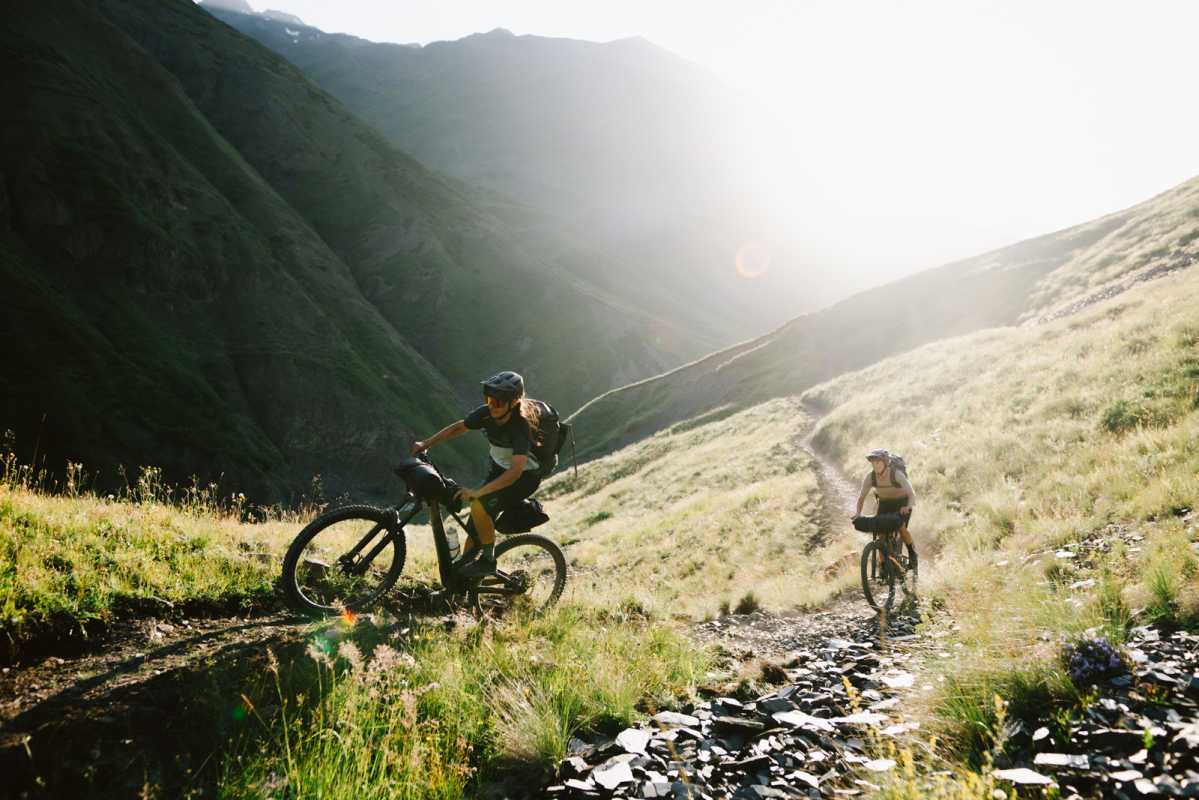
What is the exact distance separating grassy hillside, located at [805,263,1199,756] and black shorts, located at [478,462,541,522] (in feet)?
15.6

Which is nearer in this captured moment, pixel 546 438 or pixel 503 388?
pixel 503 388

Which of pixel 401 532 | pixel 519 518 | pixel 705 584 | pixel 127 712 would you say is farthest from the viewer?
pixel 705 584

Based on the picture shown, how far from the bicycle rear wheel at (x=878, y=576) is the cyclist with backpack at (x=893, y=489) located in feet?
1.86

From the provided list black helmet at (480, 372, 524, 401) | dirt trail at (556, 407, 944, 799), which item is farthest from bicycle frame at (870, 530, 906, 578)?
black helmet at (480, 372, 524, 401)

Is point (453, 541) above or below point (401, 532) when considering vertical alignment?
below

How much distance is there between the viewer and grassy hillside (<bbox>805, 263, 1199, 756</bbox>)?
16.3 feet

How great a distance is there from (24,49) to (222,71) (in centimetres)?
5808

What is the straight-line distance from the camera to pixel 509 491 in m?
7.67

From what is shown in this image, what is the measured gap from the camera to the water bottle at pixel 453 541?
7160 mm

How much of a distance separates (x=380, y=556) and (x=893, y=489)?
8.57 meters

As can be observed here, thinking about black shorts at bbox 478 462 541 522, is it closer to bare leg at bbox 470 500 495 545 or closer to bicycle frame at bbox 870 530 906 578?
bare leg at bbox 470 500 495 545

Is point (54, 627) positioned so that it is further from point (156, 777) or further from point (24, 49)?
point (24, 49)

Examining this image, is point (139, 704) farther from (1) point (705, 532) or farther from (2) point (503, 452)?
(1) point (705, 532)

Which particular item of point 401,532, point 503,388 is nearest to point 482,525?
point 401,532
